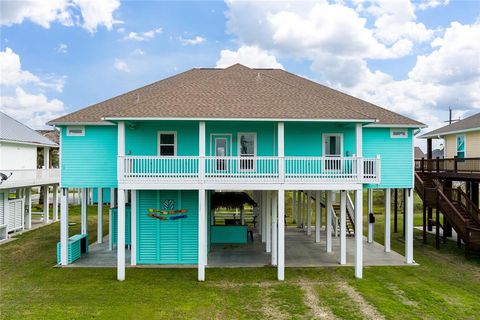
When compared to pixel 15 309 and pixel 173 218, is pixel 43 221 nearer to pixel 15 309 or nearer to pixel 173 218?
pixel 173 218

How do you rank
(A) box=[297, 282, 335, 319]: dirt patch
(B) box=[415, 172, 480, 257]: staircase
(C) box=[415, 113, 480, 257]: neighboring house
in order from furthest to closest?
(C) box=[415, 113, 480, 257]: neighboring house → (B) box=[415, 172, 480, 257]: staircase → (A) box=[297, 282, 335, 319]: dirt patch

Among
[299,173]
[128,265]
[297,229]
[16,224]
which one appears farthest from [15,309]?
[297,229]

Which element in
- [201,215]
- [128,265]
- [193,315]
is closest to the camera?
[193,315]

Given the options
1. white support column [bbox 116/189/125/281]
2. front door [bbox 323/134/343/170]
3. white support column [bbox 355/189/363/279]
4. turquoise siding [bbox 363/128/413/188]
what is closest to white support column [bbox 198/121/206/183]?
white support column [bbox 116/189/125/281]

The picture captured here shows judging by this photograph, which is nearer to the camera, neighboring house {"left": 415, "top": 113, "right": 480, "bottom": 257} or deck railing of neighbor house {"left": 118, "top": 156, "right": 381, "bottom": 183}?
deck railing of neighbor house {"left": 118, "top": 156, "right": 381, "bottom": 183}

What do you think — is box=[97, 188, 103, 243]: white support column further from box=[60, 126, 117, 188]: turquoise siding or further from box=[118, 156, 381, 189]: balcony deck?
box=[118, 156, 381, 189]: balcony deck

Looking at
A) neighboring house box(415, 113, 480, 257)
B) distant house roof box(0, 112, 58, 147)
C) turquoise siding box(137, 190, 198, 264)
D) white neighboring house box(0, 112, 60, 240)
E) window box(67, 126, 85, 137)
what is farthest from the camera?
distant house roof box(0, 112, 58, 147)

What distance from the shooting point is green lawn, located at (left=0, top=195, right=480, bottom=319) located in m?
12.2

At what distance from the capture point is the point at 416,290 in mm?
14375

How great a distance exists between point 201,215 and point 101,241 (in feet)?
33.2

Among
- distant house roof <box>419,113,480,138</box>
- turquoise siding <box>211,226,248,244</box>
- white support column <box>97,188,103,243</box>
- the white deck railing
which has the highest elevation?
distant house roof <box>419,113,480,138</box>

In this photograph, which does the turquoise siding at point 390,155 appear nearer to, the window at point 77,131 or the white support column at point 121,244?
the white support column at point 121,244

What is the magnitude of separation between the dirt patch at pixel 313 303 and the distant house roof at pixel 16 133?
872 inches

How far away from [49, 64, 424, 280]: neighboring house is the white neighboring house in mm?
9711
